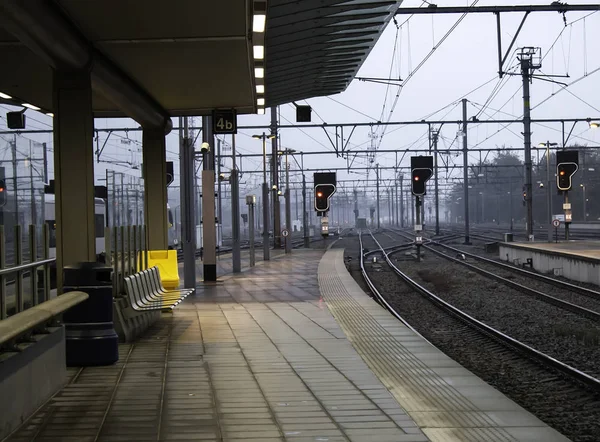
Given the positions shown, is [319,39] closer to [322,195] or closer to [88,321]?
[88,321]

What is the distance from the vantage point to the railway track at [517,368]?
6.91 m

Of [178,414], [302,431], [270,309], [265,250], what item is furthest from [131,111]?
[265,250]

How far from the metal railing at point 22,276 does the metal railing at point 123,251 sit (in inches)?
89.3

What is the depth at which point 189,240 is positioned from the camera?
51.5 feet

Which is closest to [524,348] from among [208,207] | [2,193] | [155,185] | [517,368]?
[517,368]

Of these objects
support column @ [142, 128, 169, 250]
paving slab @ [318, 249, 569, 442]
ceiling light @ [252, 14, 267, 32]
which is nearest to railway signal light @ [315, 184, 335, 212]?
support column @ [142, 128, 169, 250]

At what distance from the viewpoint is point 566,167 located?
30.1 metres

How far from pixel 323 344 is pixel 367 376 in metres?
1.99

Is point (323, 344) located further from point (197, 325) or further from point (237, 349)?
point (197, 325)

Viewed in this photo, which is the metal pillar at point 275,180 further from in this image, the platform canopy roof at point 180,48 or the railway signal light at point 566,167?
the platform canopy roof at point 180,48

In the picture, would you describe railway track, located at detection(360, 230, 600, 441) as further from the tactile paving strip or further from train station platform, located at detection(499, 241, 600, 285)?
train station platform, located at detection(499, 241, 600, 285)

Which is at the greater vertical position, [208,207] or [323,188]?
[323,188]

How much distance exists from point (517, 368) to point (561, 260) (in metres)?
14.2

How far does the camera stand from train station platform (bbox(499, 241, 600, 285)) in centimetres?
1989
